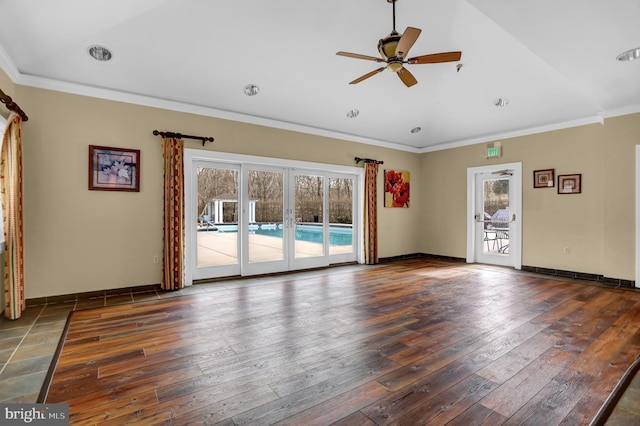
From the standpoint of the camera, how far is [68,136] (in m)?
4.12

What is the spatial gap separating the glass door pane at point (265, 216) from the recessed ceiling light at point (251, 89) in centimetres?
132

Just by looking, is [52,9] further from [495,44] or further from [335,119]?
[495,44]

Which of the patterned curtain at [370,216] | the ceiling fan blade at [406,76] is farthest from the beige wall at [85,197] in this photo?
the patterned curtain at [370,216]

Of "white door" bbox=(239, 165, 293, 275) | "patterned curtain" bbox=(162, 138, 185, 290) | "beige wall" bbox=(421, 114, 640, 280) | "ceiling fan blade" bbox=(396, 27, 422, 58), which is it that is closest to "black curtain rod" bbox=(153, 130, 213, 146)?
"patterned curtain" bbox=(162, 138, 185, 290)

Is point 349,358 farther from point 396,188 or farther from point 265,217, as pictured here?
point 396,188

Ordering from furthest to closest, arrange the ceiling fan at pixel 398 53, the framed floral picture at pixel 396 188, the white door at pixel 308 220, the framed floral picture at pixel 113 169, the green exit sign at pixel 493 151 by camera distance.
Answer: the framed floral picture at pixel 396 188
the green exit sign at pixel 493 151
the white door at pixel 308 220
the framed floral picture at pixel 113 169
the ceiling fan at pixel 398 53

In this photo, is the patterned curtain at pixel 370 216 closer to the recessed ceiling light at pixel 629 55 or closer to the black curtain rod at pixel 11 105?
the recessed ceiling light at pixel 629 55

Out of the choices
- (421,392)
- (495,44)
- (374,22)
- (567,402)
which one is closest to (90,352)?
(421,392)

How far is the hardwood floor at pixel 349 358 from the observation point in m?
1.90

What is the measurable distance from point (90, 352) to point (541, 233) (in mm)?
7031

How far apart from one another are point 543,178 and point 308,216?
450 centimetres

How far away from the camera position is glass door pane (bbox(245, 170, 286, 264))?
563 centimetres

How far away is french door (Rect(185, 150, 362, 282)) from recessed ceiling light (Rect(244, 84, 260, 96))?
105 cm

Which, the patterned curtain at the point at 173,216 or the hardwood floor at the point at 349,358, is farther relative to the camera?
the patterned curtain at the point at 173,216
